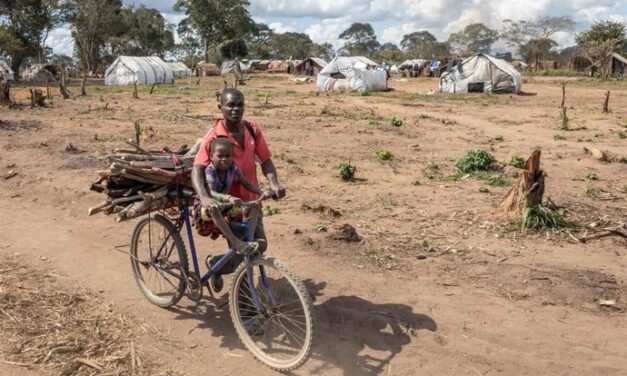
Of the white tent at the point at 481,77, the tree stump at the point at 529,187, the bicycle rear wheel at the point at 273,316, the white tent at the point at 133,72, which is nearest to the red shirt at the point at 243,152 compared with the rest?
the bicycle rear wheel at the point at 273,316

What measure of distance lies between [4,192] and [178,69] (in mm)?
46171

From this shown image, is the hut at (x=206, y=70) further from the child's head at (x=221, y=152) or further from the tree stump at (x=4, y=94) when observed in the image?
the child's head at (x=221, y=152)

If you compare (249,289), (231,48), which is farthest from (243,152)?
(231,48)

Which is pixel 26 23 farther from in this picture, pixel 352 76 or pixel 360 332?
pixel 360 332

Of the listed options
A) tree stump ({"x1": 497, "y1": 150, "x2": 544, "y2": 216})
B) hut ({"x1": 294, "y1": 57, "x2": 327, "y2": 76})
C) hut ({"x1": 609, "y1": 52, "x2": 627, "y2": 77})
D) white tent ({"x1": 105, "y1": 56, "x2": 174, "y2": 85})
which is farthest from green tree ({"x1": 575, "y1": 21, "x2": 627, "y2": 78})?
tree stump ({"x1": 497, "y1": 150, "x2": 544, "y2": 216})

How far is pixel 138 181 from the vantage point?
4027mm

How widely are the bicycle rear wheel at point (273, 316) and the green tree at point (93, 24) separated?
45.1 meters

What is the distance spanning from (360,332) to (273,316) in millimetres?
777

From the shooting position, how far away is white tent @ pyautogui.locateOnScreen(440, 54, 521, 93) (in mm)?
28516

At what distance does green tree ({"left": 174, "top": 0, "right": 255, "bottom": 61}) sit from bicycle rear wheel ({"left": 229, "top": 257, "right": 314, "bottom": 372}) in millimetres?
55544

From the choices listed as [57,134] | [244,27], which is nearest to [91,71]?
[244,27]

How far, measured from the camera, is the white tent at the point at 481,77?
93.6 feet

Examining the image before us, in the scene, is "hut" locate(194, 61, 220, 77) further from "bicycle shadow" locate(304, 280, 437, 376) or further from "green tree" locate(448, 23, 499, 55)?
"bicycle shadow" locate(304, 280, 437, 376)

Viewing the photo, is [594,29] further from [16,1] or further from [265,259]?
[265,259]
